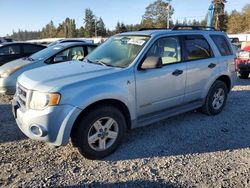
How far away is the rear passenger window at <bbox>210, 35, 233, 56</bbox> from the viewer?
19.4 ft

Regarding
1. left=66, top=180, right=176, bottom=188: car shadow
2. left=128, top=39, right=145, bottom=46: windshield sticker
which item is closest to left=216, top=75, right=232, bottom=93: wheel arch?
left=128, top=39, right=145, bottom=46: windshield sticker

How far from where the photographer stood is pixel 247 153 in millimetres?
4316

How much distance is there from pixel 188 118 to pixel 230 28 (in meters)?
75.2

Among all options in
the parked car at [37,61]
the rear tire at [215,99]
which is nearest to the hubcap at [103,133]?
the rear tire at [215,99]

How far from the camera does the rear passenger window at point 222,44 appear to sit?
592 cm

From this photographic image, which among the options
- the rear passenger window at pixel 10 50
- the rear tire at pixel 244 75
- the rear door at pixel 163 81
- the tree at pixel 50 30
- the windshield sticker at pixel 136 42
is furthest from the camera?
the tree at pixel 50 30

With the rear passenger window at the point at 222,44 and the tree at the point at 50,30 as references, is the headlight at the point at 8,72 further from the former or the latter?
the tree at the point at 50,30

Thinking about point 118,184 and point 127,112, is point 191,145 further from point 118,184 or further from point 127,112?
point 118,184

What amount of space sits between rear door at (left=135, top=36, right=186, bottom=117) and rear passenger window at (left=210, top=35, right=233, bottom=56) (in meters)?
1.28

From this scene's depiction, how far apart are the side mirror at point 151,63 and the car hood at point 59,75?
1.47ft

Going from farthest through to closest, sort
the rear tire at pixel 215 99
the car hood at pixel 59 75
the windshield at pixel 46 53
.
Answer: the windshield at pixel 46 53 → the rear tire at pixel 215 99 → the car hood at pixel 59 75

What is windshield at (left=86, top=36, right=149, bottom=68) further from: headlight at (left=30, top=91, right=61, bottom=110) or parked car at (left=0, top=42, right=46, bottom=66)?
parked car at (left=0, top=42, right=46, bottom=66)

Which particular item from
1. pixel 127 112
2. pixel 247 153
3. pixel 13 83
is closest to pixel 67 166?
pixel 127 112

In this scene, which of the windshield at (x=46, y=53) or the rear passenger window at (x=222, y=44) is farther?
the windshield at (x=46, y=53)
